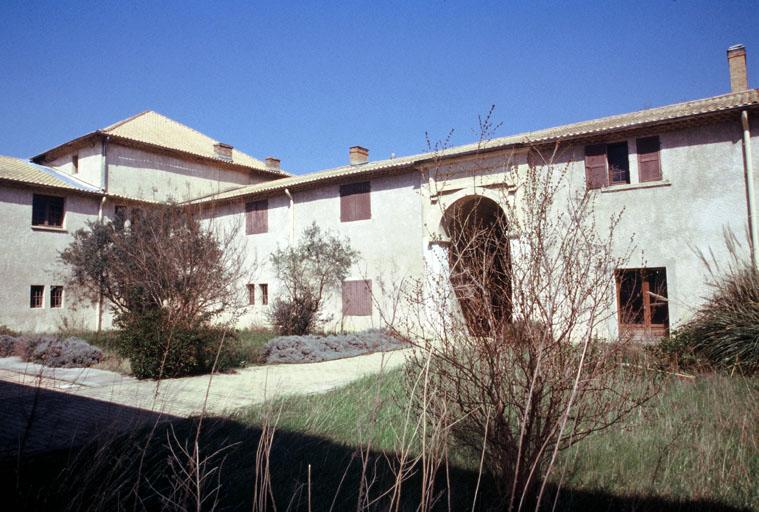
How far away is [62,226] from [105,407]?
654 inches

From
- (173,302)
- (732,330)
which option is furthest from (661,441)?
(173,302)

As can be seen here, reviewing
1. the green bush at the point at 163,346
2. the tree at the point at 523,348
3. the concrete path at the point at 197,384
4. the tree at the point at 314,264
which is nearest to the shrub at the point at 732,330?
the concrete path at the point at 197,384

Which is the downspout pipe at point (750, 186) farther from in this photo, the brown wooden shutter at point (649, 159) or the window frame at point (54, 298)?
the window frame at point (54, 298)

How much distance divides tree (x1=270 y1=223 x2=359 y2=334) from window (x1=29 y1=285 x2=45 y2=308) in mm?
8831

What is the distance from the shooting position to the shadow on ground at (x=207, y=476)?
3.03 m

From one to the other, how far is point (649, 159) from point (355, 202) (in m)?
9.47

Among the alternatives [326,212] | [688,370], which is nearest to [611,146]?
[688,370]

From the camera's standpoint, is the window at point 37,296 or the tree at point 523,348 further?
the window at point 37,296

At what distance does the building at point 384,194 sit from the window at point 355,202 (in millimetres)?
41

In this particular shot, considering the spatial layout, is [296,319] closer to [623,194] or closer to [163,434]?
[623,194]

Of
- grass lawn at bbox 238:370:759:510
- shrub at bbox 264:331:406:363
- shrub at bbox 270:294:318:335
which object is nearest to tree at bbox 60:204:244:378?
shrub at bbox 264:331:406:363

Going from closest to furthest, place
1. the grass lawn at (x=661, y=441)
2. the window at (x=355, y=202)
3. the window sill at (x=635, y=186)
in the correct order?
the grass lawn at (x=661, y=441), the window sill at (x=635, y=186), the window at (x=355, y=202)

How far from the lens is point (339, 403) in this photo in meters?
6.30

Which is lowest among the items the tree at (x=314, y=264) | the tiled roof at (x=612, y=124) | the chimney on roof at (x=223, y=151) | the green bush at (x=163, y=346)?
the green bush at (x=163, y=346)
